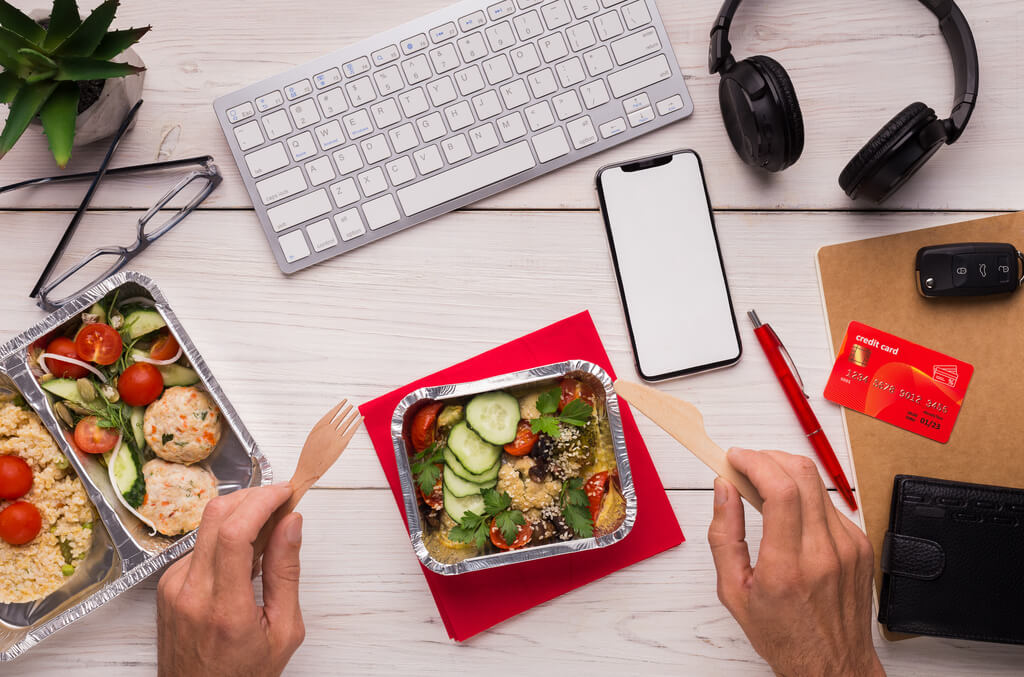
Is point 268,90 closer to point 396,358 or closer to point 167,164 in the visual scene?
point 167,164

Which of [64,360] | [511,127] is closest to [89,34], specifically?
[64,360]

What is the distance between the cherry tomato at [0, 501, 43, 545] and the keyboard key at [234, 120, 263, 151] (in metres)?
0.56

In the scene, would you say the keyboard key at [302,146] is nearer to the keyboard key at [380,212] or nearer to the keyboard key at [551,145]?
the keyboard key at [380,212]

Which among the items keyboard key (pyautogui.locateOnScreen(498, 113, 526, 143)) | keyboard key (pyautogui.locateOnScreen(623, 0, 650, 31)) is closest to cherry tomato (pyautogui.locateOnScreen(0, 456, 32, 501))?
keyboard key (pyautogui.locateOnScreen(498, 113, 526, 143))

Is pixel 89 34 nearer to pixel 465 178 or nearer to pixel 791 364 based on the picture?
pixel 465 178

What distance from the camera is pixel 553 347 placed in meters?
1.01

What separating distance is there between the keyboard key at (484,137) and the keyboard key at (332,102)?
18 cm

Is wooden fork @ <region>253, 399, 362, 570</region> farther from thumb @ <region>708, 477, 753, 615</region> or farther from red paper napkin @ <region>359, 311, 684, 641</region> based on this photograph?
thumb @ <region>708, 477, 753, 615</region>

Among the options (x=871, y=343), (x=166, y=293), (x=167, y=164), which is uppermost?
(x=167, y=164)

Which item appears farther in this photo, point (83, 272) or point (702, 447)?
point (83, 272)

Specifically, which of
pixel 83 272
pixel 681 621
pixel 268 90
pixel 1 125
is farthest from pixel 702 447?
pixel 1 125

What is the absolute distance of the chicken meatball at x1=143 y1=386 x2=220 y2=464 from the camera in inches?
35.7

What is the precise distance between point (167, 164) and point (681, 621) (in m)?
1.01

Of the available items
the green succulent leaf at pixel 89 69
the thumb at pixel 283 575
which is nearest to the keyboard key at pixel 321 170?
the green succulent leaf at pixel 89 69
